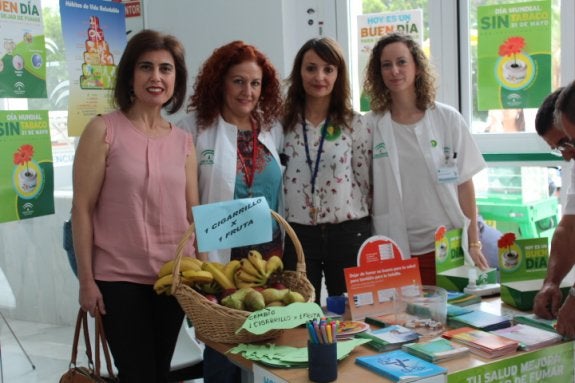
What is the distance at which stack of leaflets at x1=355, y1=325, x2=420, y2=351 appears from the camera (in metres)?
1.71

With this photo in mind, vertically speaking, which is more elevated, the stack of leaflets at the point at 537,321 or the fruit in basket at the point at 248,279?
the fruit in basket at the point at 248,279

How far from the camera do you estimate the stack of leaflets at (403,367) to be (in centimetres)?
150

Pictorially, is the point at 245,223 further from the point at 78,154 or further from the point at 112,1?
the point at 112,1

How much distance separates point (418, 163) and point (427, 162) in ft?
0.12

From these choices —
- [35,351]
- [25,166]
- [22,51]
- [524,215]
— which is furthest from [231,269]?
[524,215]

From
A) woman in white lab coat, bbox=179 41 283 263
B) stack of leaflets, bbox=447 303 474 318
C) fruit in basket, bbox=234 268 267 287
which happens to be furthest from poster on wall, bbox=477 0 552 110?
fruit in basket, bbox=234 268 267 287

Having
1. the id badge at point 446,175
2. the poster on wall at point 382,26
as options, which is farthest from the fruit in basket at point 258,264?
the poster on wall at point 382,26

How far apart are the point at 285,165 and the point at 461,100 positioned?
1525 mm

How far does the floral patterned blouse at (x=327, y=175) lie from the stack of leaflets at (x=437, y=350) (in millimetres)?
944

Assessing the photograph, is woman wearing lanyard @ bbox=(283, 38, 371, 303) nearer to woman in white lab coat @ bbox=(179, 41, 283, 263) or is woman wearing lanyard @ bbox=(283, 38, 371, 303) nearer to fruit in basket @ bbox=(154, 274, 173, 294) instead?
woman in white lab coat @ bbox=(179, 41, 283, 263)

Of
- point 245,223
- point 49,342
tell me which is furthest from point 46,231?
point 245,223

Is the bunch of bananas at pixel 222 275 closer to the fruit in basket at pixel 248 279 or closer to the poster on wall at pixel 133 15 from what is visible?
the fruit in basket at pixel 248 279

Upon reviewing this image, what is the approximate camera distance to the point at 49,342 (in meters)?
3.21

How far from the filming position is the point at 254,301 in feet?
5.70
